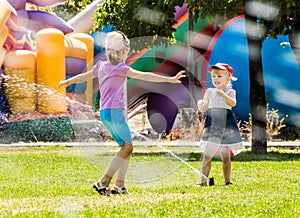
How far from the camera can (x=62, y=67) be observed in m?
14.9

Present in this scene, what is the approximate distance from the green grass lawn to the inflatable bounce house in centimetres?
444

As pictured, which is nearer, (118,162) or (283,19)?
(118,162)

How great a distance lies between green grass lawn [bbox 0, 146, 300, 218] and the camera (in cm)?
482

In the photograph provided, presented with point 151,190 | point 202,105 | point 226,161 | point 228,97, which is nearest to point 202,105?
point 202,105

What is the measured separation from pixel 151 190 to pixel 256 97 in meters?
6.31

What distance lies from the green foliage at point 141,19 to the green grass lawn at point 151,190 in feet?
8.74

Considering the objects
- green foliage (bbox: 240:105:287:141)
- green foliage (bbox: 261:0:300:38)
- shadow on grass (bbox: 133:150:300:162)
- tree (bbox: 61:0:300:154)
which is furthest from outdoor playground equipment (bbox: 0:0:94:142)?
green foliage (bbox: 261:0:300:38)

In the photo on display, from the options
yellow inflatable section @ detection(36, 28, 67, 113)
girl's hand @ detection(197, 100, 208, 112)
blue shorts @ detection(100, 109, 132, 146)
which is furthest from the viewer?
yellow inflatable section @ detection(36, 28, 67, 113)

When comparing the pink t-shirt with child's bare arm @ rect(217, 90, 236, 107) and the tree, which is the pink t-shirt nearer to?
child's bare arm @ rect(217, 90, 236, 107)

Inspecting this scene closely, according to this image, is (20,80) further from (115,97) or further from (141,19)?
(115,97)

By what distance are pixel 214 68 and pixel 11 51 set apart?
8.30m

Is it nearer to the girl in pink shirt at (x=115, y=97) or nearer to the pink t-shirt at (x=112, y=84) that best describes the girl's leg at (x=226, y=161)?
the girl in pink shirt at (x=115, y=97)

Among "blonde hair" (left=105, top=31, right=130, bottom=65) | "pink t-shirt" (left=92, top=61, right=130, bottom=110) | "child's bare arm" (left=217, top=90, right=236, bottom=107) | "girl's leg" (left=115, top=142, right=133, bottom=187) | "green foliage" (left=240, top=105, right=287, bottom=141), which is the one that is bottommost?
"green foliage" (left=240, top=105, right=287, bottom=141)

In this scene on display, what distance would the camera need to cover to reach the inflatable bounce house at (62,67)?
47.0 feet
